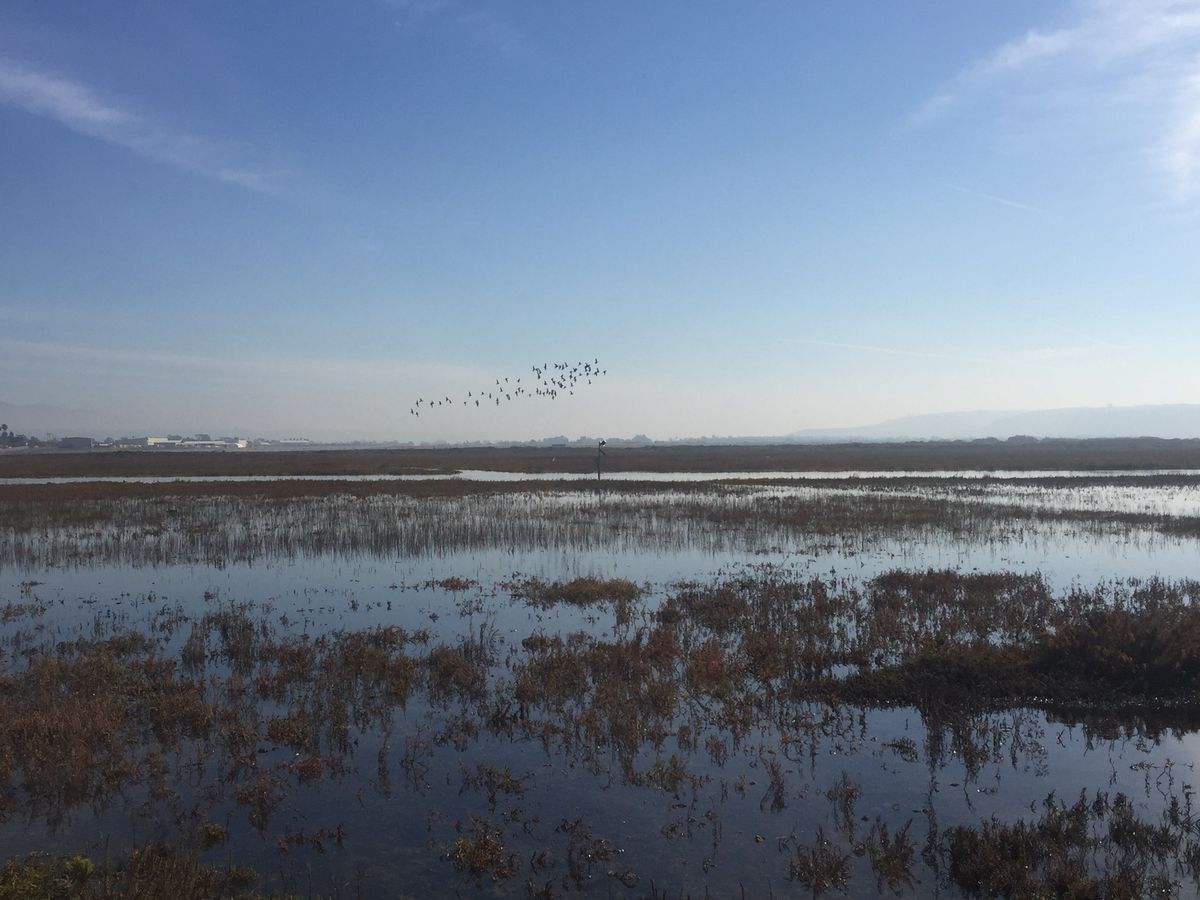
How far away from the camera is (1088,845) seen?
22.1 ft

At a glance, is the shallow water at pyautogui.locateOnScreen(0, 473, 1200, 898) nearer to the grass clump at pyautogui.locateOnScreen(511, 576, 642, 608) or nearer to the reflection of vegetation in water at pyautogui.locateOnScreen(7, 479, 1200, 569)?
the grass clump at pyautogui.locateOnScreen(511, 576, 642, 608)

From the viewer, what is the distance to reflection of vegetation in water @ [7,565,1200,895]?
22.4ft

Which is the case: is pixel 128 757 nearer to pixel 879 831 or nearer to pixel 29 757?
pixel 29 757

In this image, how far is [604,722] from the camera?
31.3 feet

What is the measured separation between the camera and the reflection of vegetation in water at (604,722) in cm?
681

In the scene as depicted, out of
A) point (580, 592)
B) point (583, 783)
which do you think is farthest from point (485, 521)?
point (583, 783)

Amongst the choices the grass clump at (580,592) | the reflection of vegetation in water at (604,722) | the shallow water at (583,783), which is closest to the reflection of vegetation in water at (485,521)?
the grass clump at (580,592)

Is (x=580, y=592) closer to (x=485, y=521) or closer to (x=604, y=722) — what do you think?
(x=604, y=722)

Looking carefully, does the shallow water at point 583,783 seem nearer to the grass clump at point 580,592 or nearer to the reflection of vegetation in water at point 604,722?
the reflection of vegetation in water at point 604,722

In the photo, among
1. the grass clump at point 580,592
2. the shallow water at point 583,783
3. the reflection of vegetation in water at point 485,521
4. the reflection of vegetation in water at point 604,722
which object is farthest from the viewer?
the reflection of vegetation in water at point 485,521

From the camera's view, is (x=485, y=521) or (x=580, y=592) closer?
(x=580, y=592)

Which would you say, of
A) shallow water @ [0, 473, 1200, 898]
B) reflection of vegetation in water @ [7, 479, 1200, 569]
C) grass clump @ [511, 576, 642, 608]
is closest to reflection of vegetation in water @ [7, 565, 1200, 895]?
shallow water @ [0, 473, 1200, 898]

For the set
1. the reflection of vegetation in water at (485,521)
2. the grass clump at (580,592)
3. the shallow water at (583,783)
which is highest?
the reflection of vegetation in water at (485,521)

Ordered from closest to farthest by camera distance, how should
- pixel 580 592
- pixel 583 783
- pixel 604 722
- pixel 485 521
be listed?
1. pixel 583 783
2. pixel 604 722
3. pixel 580 592
4. pixel 485 521
